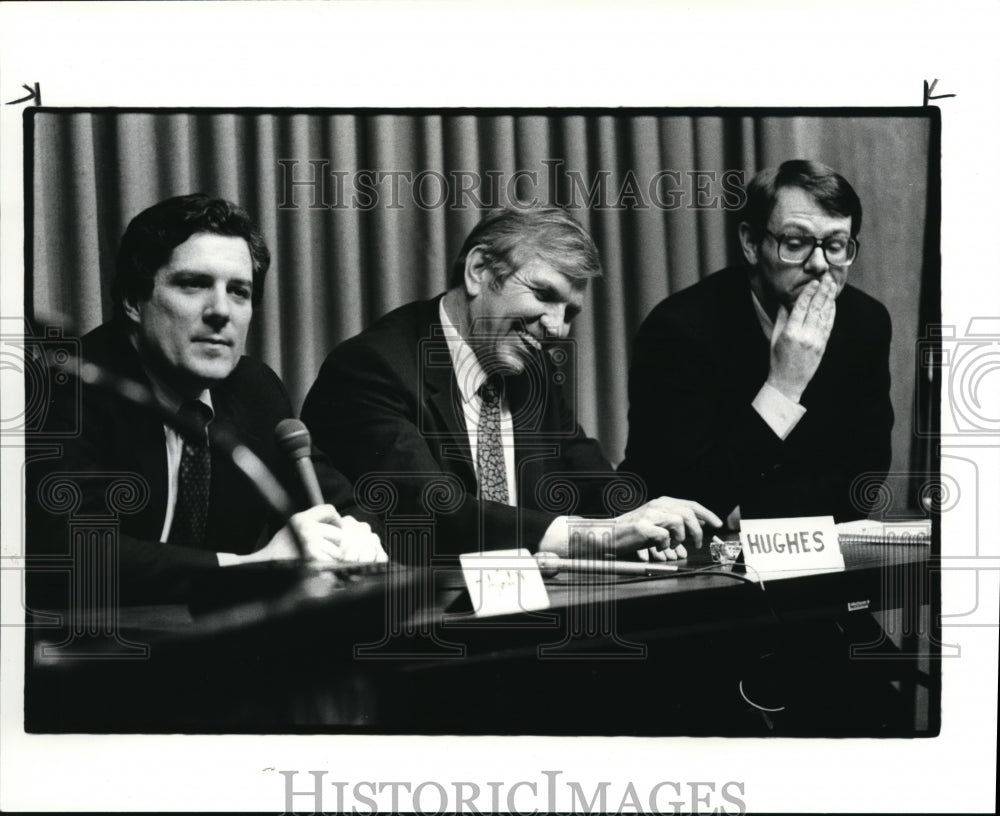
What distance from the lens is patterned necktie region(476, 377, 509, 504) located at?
3033 millimetres

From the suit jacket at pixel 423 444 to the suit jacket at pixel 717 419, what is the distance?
18cm

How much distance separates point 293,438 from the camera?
3.02m

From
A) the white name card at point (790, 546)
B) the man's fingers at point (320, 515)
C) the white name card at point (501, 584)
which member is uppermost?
the man's fingers at point (320, 515)

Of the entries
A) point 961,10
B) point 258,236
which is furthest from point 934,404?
point 258,236

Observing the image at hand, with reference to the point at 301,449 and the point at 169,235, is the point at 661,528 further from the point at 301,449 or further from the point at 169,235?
the point at 169,235

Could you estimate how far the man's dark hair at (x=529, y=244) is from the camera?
9.98 feet

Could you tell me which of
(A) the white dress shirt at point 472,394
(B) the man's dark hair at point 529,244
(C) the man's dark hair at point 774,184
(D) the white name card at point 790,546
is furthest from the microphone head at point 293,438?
Result: (C) the man's dark hair at point 774,184

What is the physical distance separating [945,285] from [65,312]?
2340mm

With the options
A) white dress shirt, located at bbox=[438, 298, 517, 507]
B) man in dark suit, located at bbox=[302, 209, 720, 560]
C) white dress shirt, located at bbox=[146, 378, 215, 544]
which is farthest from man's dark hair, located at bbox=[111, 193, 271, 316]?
white dress shirt, located at bbox=[438, 298, 517, 507]

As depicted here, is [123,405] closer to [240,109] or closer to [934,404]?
[240,109]

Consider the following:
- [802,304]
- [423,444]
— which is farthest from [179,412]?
[802,304]

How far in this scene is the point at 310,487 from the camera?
3.02 metres

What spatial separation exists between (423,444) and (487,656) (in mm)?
580

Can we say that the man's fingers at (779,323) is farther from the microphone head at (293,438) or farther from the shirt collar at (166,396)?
the shirt collar at (166,396)
